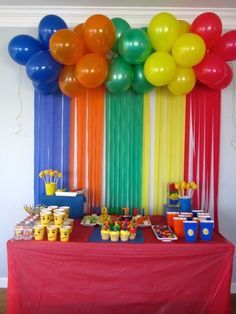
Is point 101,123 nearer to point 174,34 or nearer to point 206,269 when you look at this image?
point 174,34

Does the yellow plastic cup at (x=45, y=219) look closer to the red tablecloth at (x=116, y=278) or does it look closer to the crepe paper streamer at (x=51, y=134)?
the red tablecloth at (x=116, y=278)

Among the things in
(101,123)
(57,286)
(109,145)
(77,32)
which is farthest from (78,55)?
(57,286)

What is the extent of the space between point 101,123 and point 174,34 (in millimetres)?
869

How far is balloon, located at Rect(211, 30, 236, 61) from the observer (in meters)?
2.01

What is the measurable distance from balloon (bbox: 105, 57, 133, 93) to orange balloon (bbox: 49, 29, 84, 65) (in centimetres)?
26

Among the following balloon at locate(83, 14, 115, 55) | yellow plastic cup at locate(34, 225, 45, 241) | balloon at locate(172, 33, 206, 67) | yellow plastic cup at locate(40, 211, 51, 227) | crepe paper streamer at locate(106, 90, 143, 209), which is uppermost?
balloon at locate(83, 14, 115, 55)

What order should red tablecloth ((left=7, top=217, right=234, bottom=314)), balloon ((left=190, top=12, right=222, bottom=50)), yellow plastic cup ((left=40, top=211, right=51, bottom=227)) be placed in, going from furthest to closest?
balloon ((left=190, top=12, right=222, bottom=50)) → yellow plastic cup ((left=40, top=211, right=51, bottom=227)) → red tablecloth ((left=7, top=217, right=234, bottom=314))

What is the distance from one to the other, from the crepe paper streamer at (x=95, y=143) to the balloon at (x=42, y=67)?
425mm

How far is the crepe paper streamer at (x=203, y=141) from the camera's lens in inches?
94.0

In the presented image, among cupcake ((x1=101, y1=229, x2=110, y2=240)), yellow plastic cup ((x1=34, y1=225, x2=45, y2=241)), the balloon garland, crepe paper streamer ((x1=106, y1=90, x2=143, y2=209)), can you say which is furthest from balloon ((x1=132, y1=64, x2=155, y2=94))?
yellow plastic cup ((x1=34, y1=225, x2=45, y2=241))

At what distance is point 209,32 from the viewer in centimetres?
197

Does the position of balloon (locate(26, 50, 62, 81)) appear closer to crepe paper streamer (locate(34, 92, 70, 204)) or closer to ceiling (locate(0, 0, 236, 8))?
crepe paper streamer (locate(34, 92, 70, 204))

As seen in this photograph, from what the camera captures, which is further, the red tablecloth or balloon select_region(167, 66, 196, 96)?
balloon select_region(167, 66, 196, 96)

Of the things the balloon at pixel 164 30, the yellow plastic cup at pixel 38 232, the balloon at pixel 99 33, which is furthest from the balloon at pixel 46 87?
the yellow plastic cup at pixel 38 232
